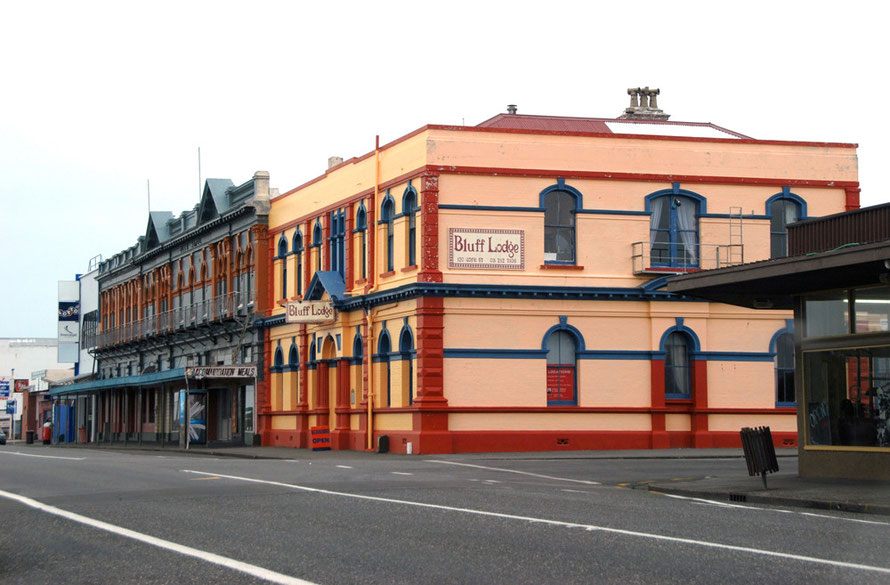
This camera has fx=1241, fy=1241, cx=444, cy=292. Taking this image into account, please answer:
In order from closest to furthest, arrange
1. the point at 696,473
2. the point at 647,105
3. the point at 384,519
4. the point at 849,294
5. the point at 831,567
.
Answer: the point at 831,567 → the point at 384,519 → the point at 849,294 → the point at 696,473 → the point at 647,105

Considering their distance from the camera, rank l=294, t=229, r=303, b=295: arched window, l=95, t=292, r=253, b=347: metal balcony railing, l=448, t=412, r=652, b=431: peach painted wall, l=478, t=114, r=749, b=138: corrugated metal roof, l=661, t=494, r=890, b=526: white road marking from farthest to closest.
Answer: l=95, t=292, r=253, b=347: metal balcony railing
l=294, t=229, r=303, b=295: arched window
l=478, t=114, r=749, b=138: corrugated metal roof
l=448, t=412, r=652, b=431: peach painted wall
l=661, t=494, r=890, b=526: white road marking

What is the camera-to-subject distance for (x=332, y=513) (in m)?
13.8

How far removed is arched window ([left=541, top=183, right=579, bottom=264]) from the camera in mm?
33750

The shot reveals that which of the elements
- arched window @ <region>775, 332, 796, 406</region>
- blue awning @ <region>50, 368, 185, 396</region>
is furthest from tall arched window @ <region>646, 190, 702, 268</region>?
blue awning @ <region>50, 368, 185, 396</region>

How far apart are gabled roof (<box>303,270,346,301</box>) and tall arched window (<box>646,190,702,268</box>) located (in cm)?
962

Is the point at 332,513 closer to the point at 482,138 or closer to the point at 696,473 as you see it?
the point at 696,473

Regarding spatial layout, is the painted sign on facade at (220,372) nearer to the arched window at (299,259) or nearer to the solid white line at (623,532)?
the arched window at (299,259)

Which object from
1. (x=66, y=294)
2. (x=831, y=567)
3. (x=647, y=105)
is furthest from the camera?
(x=66, y=294)

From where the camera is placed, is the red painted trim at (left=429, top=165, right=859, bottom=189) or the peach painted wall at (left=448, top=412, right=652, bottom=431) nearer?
the peach painted wall at (left=448, top=412, right=652, bottom=431)

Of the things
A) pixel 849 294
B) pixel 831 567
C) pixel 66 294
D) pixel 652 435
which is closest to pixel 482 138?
pixel 652 435

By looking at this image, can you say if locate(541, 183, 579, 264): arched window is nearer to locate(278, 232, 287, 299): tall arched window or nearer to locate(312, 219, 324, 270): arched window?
locate(312, 219, 324, 270): arched window

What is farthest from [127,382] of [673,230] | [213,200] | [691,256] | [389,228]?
[691,256]

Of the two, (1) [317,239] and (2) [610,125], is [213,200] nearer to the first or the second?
(1) [317,239]

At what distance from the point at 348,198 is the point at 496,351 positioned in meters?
7.82
